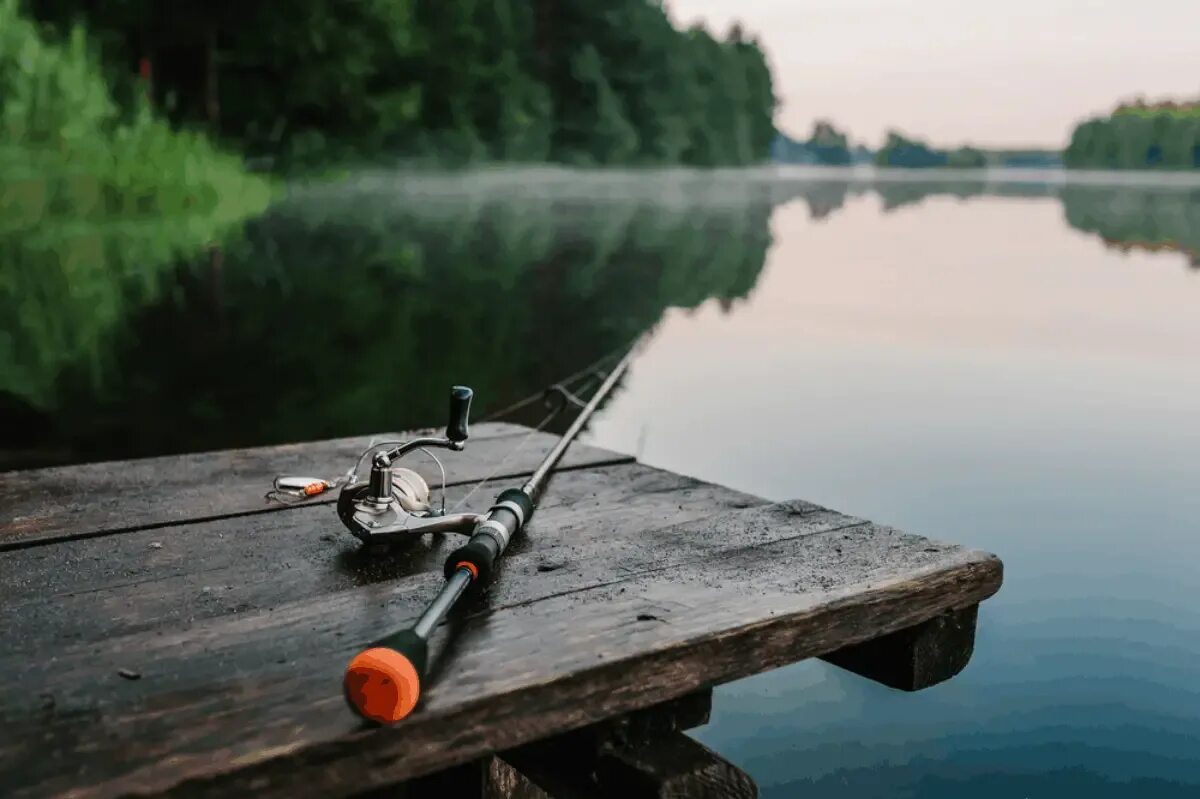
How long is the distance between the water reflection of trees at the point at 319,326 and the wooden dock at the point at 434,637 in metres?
3.90

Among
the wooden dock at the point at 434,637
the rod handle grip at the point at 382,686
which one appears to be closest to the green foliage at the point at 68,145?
the wooden dock at the point at 434,637

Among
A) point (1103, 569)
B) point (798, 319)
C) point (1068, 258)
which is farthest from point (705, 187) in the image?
point (1103, 569)

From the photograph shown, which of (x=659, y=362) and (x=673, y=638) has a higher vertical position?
(x=673, y=638)

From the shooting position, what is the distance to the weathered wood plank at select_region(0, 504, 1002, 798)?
171cm

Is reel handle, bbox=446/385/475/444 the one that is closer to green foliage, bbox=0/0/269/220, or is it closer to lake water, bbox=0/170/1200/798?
lake water, bbox=0/170/1200/798

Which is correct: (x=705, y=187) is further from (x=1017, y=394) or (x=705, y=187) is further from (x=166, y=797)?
(x=166, y=797)

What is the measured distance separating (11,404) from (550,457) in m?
5.00

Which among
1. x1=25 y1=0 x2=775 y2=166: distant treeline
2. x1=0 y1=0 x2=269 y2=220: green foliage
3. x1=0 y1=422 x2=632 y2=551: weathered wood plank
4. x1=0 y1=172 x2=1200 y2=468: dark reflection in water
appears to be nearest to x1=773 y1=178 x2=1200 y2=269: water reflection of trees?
x1=0 y1=172 x2=1200 y2=468: dark reflection in water

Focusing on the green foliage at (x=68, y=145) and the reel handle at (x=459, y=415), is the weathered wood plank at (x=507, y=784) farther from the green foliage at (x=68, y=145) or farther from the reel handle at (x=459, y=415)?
the green foliage at (x=68, y=145)

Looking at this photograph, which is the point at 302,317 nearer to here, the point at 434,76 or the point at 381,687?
the point at 381,687

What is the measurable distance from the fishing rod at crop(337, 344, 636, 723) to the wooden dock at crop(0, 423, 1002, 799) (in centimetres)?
5

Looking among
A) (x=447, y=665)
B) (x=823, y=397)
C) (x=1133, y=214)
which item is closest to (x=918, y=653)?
(x=447, y=665)

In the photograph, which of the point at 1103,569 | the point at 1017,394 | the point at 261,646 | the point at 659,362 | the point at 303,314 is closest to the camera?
the point at 261,646

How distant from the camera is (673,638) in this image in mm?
2139
